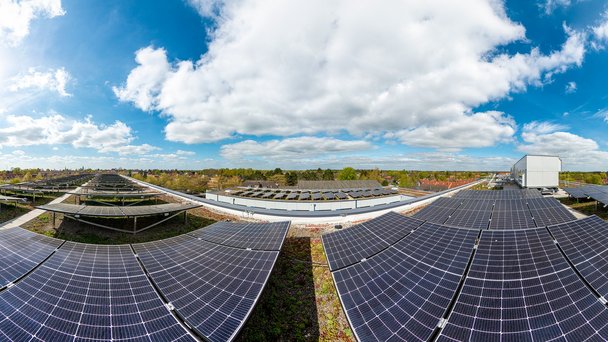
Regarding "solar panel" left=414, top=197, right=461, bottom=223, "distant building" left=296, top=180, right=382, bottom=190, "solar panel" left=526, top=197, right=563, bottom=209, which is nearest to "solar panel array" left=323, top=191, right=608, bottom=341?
"solar panel" left=414, top=197, right=461, bottom=223

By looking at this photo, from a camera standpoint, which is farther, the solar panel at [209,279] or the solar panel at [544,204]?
the solar panel at [544,204]

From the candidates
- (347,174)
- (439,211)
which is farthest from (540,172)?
(347,174)

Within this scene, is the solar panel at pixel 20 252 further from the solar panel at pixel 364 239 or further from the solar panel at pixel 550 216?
the solar panel at pixel 550 216

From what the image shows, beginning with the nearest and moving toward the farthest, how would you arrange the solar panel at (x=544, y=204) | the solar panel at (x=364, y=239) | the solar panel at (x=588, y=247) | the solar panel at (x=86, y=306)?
the solar panel at (x=86, y=306), the solar panel at (x=588, y=247), the solar panel at (x=364, y=239), the solar panel at (x=544, y=204)

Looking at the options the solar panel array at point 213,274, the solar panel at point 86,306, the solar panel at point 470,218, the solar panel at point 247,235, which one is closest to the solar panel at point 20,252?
Result: the solar panel at point 86,306

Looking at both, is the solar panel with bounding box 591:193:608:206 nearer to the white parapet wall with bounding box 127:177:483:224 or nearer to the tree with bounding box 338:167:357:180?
the white parapet wall with bounding box 127:177:483:224

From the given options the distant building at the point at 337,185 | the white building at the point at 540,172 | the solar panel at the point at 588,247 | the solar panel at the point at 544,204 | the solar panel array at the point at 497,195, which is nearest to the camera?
the solar panel at the point at 588,247

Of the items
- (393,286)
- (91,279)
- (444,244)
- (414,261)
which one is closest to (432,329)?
(393,286)

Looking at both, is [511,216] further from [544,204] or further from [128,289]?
[128,289]
